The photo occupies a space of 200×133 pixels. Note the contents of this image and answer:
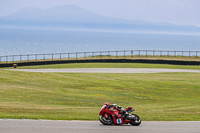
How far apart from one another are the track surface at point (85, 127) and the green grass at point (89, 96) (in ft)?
3.67

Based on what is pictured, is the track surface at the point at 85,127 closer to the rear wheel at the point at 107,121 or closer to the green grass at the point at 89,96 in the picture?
the rear wheel at the point at 107,121

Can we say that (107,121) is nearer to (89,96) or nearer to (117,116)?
(117,116)

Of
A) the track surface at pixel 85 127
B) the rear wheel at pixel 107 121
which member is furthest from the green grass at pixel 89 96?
the rear wheel at pixel 107 121

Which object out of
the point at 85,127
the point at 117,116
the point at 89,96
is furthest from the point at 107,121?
the point at 89,96

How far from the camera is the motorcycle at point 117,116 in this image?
49.0ft

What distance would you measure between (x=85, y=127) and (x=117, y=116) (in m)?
1.38

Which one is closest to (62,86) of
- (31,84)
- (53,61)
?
(31,84)

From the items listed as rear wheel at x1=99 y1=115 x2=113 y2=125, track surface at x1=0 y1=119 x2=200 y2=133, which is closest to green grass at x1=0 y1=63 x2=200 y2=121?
track surface at x1=0 y1=119 x2=200 y2=133

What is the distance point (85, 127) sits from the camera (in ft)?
48.0

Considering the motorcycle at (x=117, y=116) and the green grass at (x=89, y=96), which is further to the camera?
the green grass at (x=89, y=96)

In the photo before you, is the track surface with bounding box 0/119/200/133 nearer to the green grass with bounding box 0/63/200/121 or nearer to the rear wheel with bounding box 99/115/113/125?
the rear wheel with bounding box 99/115/113/125

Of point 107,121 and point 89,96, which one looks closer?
point 107,121

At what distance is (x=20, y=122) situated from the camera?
15.3 meters

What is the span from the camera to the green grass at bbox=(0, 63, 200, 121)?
1838cm
